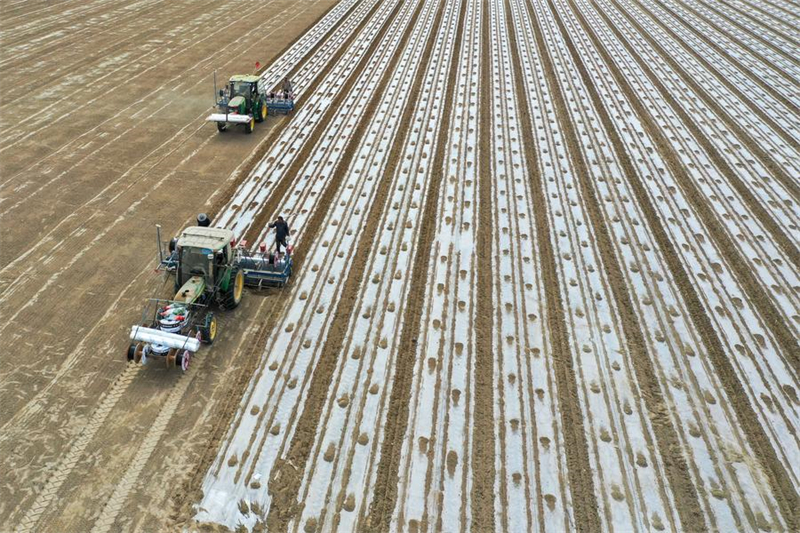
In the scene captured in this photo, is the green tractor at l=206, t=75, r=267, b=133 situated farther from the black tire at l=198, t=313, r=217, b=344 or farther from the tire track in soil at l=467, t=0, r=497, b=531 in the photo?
the black tire at l=198, t=313, r=217, b=344

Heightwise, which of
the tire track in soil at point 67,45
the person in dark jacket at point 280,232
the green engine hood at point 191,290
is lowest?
the green engine hood at point 191,290

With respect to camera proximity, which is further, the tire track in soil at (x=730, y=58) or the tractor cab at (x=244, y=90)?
the tire track in soil at (x=730, y=58)

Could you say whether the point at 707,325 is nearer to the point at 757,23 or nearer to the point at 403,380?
the point at 403,380

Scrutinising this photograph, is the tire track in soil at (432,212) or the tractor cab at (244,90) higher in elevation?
the tractor cab at (244,90)

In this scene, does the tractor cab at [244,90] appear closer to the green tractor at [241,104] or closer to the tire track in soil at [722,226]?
the green tractor at [241,104]

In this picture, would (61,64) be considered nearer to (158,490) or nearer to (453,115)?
(453,115)

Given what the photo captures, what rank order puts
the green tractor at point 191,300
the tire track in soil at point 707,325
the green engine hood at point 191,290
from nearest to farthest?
the tire track in soil at point 707,325 → the green tractor at point 191,300 → the green engine hood at point 191,290

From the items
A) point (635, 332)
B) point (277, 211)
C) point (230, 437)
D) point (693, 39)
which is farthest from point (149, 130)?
point (693, 39)

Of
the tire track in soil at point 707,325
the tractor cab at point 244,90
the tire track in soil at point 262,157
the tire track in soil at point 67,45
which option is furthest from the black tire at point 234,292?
the tire track in soil at point 67,45
